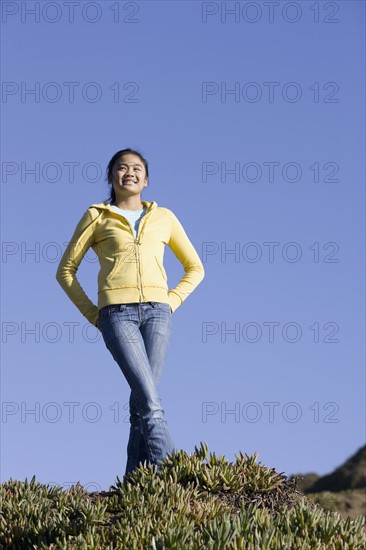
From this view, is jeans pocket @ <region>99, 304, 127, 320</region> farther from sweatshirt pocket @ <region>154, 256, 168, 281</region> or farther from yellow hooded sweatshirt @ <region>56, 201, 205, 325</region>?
sweatshirt pocket @ <region>154, 256, 168, 281</region>

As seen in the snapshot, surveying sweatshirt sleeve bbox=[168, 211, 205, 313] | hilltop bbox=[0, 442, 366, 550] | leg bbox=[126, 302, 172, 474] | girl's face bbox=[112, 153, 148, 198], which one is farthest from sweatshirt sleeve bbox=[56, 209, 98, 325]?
hilltop bbox=[0, 442, 366, 550]

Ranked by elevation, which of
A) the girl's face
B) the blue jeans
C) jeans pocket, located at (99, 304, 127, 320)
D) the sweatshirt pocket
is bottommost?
the blue jeans

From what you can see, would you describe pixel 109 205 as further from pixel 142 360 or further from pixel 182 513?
pixel 182 513

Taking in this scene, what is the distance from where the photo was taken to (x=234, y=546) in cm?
632

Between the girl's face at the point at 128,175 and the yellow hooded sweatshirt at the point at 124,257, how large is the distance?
23 centimetres

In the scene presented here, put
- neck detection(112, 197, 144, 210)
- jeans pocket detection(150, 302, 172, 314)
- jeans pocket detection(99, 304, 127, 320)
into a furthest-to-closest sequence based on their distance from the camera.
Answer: neck detection(112, 197, 144, 210) → jeans pocket detection(150, 302, 172, 314) → jeans pocket detection(99, 304, 127, 320)

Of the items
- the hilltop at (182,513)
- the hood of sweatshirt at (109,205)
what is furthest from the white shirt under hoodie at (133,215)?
the hilltop at (182,513)

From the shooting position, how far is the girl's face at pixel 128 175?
8852mm

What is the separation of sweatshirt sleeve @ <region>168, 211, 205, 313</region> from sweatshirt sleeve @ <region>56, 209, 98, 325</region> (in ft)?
2.93

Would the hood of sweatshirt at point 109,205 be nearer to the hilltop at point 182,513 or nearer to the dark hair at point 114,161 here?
the dark hair at point 114,161

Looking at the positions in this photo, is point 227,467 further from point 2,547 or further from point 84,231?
point 84,231

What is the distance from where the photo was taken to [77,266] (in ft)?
29.5

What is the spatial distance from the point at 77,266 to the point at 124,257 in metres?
0.65

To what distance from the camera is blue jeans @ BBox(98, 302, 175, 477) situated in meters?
8.16
